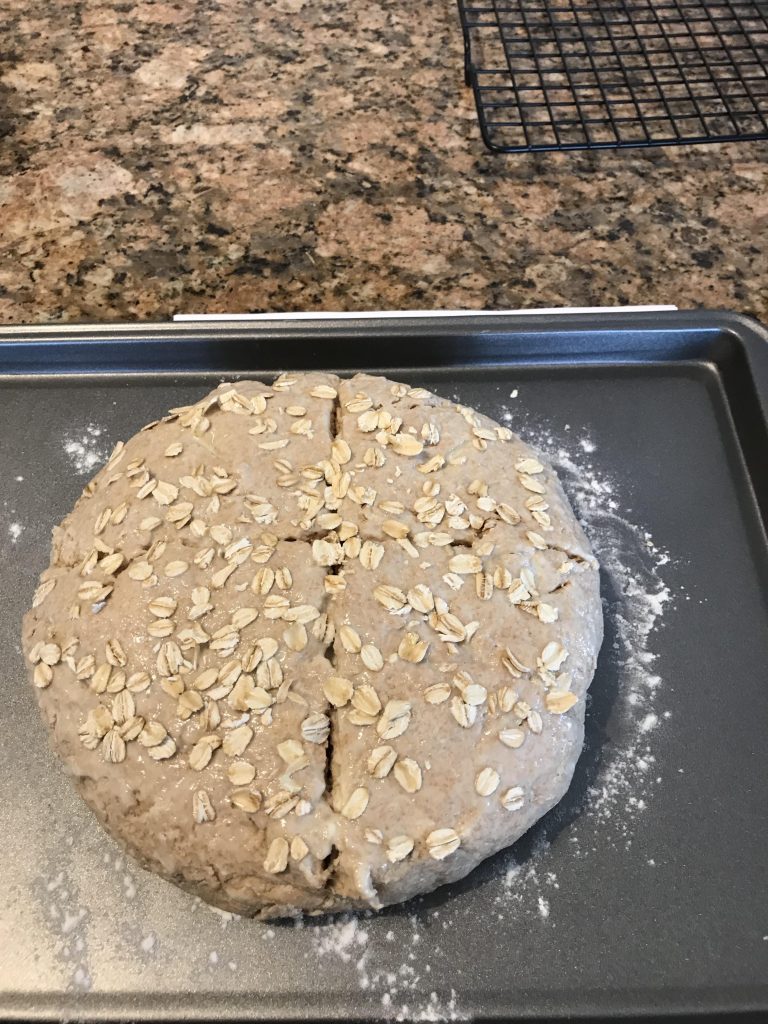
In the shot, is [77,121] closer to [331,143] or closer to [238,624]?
[331,143]

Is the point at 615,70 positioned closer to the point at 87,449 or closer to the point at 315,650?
the point at 87,449

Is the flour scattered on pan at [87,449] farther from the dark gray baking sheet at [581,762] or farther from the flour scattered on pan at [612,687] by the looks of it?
the flour scattered on pan at [612,687]

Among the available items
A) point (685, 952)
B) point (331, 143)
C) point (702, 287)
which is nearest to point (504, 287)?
point (702, 287)

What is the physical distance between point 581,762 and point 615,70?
1.82m

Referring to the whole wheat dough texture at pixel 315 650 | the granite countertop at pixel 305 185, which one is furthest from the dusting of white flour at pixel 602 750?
the granite countertop at pixel 305 185

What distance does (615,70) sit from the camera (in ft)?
6.73

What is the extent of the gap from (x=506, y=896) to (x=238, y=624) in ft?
1.74

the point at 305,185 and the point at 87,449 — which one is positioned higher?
the point at 305,185

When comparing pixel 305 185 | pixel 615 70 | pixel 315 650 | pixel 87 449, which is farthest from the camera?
pixel 615 70

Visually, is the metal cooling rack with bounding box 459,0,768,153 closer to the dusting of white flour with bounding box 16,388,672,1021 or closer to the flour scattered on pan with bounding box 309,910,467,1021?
the dusting of white flour with bounding box 16,388,672,1021

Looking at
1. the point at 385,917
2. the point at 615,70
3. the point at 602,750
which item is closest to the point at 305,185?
the point at 615,70

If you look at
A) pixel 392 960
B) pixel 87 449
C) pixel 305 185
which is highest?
pixel 305 185

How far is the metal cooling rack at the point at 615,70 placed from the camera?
198 centimetres

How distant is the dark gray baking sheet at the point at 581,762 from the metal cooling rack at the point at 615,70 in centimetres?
71
